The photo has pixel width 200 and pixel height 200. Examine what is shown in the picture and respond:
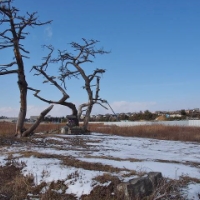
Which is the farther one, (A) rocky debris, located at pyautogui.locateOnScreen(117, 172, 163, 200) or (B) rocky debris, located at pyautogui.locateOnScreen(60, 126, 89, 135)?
(B) rocky debris, located at pyautogui.locateOnScreen(60, 126, 89, 135)

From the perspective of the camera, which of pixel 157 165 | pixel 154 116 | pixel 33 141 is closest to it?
pixel 157 165

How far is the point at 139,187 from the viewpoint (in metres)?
5.65

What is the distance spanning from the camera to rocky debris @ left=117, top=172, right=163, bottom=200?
5.50m

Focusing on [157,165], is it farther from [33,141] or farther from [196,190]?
[33,141]

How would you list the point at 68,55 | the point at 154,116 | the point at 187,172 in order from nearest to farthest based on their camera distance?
the point at 187,172
the point at 68,55
the point at 154,116

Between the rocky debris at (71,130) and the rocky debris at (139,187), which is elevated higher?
the rocky debris at (71,130)

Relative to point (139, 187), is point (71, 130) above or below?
above

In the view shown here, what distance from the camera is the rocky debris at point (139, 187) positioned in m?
5.50

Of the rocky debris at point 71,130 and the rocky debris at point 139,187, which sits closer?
the rocky debris at point 139,187

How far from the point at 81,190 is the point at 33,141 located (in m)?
7.27

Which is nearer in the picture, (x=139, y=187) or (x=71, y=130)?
(x=139, y=187)

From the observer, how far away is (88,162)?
24.9 feet

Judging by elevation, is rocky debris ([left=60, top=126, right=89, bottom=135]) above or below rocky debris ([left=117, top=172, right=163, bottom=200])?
above

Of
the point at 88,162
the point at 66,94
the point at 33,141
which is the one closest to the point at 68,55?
the point at 66,94
